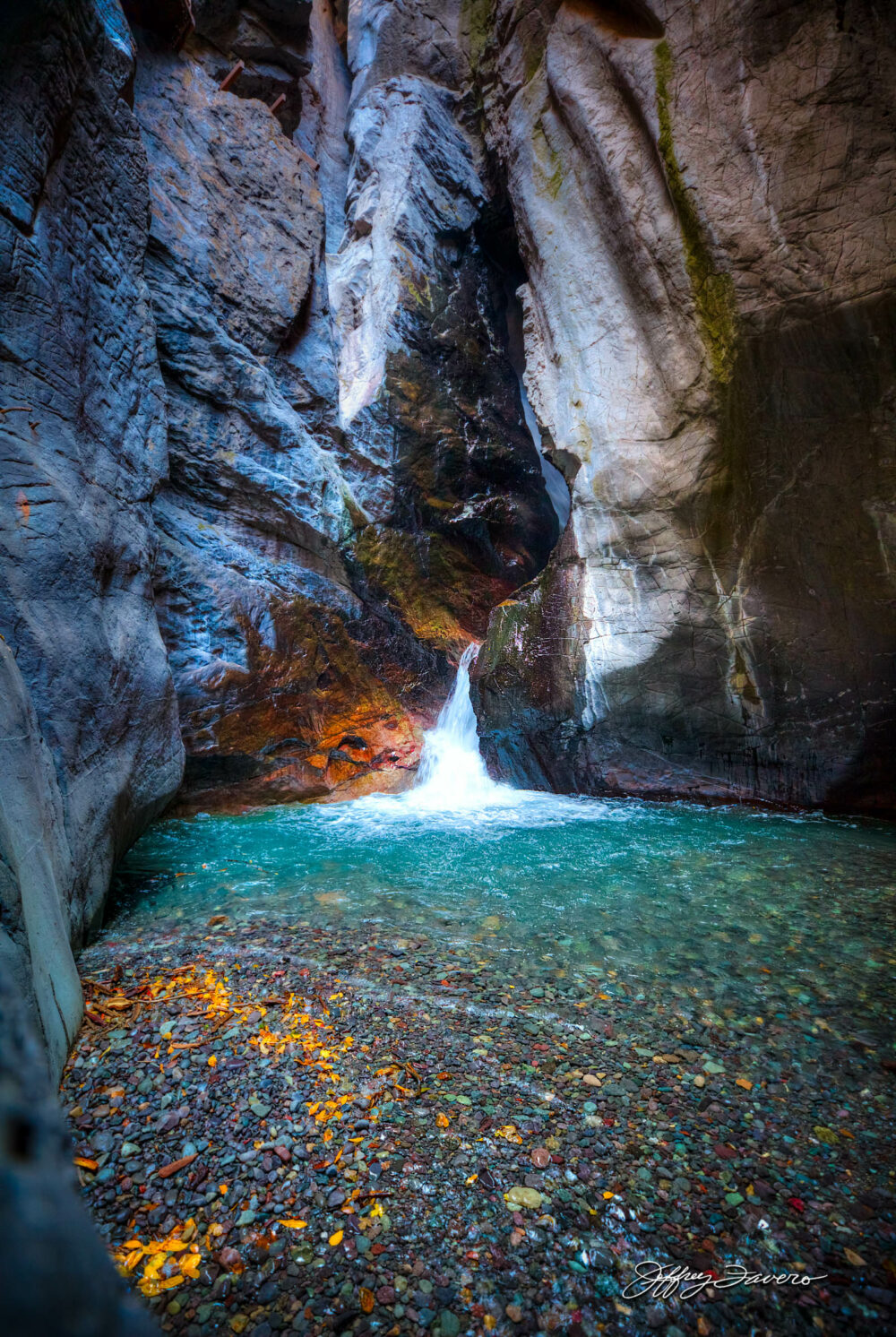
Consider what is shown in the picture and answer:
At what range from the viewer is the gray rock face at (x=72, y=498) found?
10.1 ft

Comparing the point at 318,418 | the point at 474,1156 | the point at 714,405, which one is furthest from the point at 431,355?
the point at 474,1156

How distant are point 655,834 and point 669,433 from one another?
5778mm

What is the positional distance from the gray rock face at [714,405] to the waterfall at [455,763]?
0.84 m

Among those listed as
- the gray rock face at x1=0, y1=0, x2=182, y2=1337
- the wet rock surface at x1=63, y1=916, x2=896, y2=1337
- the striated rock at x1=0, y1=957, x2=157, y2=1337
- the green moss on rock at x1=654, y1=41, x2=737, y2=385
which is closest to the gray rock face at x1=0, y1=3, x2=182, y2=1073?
the gray rock face at x1=0, y1=0, x2=182, y2=1337

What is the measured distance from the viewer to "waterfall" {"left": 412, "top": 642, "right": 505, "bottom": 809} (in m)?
10.5

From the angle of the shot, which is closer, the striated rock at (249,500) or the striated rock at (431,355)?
the striated rock at (249,500)

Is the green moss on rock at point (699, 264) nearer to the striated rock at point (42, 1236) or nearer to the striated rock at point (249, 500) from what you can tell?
the striated rock at point (249, 500)

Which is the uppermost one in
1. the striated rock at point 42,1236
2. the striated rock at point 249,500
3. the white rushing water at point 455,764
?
the striated rock at point 249,500

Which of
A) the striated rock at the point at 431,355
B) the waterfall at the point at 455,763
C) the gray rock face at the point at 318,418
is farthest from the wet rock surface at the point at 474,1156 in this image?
the striated rock at the point at 431,355

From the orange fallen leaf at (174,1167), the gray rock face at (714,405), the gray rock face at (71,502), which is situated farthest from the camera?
the gray rock face at (714,405)

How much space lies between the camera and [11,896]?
2.40 meters

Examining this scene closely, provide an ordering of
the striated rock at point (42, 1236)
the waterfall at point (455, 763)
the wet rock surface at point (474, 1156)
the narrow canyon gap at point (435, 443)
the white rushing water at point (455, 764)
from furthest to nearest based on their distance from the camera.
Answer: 1. the waterfall at point (455, 763)
2. the white rushing water at point (455, 764)
3. the narrow canyon gap at point (435, 443)
4. the wet rock surface at point (474, 1156)
5. the striated rock at point (42, 1236)

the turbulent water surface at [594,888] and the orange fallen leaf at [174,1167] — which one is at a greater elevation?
the orange fallen leaf at [174,1167]

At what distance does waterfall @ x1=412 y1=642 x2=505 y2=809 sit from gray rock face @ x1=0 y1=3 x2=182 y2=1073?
5.17m
